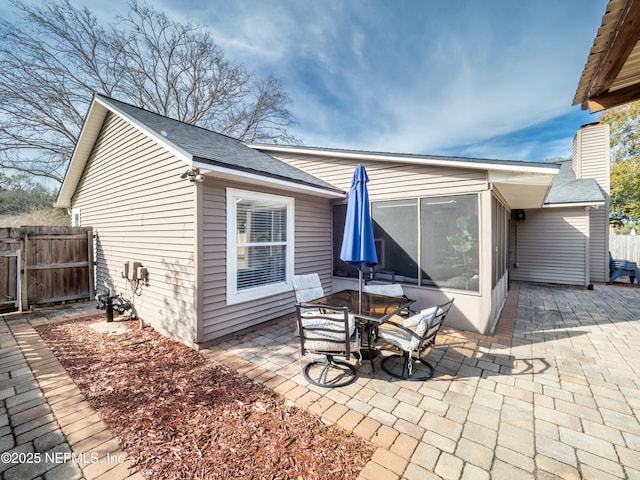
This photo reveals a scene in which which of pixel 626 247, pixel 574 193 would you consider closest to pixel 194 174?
pixel 574 193

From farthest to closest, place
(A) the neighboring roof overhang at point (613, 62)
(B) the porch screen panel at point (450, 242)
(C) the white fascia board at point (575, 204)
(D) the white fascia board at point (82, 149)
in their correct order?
(C) the white fascia board at point (575, 204), (D) the white fascia board at point (82, 149), (B) the porch screen panel at point (450, 242), (A) the neighboring roof overhang at point (613, 62)

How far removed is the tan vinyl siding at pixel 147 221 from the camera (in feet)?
13.7

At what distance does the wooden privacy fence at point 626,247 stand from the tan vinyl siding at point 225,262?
16.7m

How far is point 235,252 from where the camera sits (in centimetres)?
448

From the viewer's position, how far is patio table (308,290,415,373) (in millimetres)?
3232

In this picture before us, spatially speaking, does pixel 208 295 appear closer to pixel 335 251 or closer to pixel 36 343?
pixel 36 343

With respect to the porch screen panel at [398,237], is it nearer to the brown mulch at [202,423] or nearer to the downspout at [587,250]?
the brown mulch at [202,423]

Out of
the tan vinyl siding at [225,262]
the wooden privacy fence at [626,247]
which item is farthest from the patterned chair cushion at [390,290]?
the wooden privacy fence at [626,247]

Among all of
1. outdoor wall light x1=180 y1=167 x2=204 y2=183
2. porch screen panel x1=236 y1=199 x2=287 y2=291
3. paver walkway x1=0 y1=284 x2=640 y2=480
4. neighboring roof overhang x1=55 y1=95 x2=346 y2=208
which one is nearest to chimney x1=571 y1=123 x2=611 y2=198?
paver walkway x1=0 y1=284 x2=640 y2=480

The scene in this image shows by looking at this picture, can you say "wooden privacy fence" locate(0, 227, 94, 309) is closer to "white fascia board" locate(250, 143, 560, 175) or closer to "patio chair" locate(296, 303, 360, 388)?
"white fascia board" locate(250, 143, 560, 175)

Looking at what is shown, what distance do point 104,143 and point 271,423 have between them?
7.44 metres

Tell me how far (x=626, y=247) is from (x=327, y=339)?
60.3 ft

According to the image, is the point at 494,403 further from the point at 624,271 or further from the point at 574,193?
the point at 624,271

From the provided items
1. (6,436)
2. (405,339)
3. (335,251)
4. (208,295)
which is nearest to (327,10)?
(335,251)
